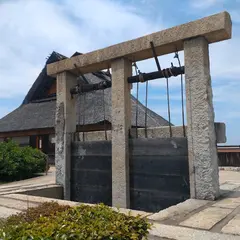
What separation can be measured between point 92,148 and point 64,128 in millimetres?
837

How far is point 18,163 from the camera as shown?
12.3 meters

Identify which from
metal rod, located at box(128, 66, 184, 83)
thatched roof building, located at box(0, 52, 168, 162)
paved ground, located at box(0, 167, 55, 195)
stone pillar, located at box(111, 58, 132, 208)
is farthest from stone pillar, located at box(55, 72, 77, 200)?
thatched roof building, located at box(0, 52, 168, 162)

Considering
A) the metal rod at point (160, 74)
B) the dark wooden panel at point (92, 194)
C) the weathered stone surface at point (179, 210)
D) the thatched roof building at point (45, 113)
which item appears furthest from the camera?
the thatched roof building at point (45, 113)

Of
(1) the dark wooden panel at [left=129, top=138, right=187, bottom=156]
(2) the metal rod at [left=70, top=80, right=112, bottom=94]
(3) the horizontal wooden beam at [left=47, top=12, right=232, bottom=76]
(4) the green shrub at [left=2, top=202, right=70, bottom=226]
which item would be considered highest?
(3) the horizontal wooden beam at [left=47, top=12, right=232, bottom=76]

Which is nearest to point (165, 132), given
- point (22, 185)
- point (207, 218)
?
point (207, 218)

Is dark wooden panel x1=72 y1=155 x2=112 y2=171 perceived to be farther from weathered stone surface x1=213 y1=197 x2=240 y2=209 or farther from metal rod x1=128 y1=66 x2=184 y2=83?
weathered stone surface x1=213 y1=197 x2=240 y2=209

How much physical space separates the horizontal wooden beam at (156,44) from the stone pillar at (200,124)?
18 cm

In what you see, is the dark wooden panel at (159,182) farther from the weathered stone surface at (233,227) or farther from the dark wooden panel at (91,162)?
the weathered stone surface at (233,227)

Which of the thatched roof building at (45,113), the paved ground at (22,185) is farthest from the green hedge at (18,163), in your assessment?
the thatched roof building at (45,113)

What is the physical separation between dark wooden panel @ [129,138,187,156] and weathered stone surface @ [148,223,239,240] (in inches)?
83.0

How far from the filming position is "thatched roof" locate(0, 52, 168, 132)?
1719 centimetres

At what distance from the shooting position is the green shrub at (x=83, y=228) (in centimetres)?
183

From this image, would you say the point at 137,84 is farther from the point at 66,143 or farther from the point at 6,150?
the point at 6,150

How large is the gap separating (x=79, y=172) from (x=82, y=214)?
3.98 m
